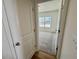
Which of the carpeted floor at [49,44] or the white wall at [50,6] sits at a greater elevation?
the white wall at [50,6]

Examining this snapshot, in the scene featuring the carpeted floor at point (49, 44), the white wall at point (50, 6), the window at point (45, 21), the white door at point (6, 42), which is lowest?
the carpeted floor at point (49, 44)

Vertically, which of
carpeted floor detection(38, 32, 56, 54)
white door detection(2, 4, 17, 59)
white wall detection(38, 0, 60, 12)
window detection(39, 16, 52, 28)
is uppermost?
white wall detection(38, 0, 60, 12)

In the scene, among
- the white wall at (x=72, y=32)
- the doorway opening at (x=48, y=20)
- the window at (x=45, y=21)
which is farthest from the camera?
the window at (x=45, y=21)

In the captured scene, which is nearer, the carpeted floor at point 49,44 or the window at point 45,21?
the carpeted floor at point 49,44

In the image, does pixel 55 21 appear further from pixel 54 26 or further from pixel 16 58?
pixel 16 58

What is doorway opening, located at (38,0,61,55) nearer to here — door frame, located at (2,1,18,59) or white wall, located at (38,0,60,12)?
white wall, located at (38,0,60,12)

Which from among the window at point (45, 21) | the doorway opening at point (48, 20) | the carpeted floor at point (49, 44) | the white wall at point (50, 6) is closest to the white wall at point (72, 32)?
the carpeted floor at point (49, 44)

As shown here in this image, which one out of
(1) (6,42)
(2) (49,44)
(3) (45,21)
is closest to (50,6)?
(3) (45,21)

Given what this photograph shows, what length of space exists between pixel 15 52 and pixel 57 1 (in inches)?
158

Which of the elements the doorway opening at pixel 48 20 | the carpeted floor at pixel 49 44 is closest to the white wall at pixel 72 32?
the carpeted floor at pixel 49 44

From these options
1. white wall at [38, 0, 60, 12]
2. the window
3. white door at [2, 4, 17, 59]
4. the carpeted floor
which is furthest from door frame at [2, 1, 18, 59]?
the window

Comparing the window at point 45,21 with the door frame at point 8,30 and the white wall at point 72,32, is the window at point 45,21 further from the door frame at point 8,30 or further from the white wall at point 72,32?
the door frame at point 8,30

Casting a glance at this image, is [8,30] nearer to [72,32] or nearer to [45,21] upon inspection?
[72,32]

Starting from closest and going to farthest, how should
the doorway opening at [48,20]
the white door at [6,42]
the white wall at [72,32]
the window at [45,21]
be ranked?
1. the white wall at [72,32]
2. the white door at [6,42]
3. the doorway opening at [48,20]
4. the window at [45,21]
